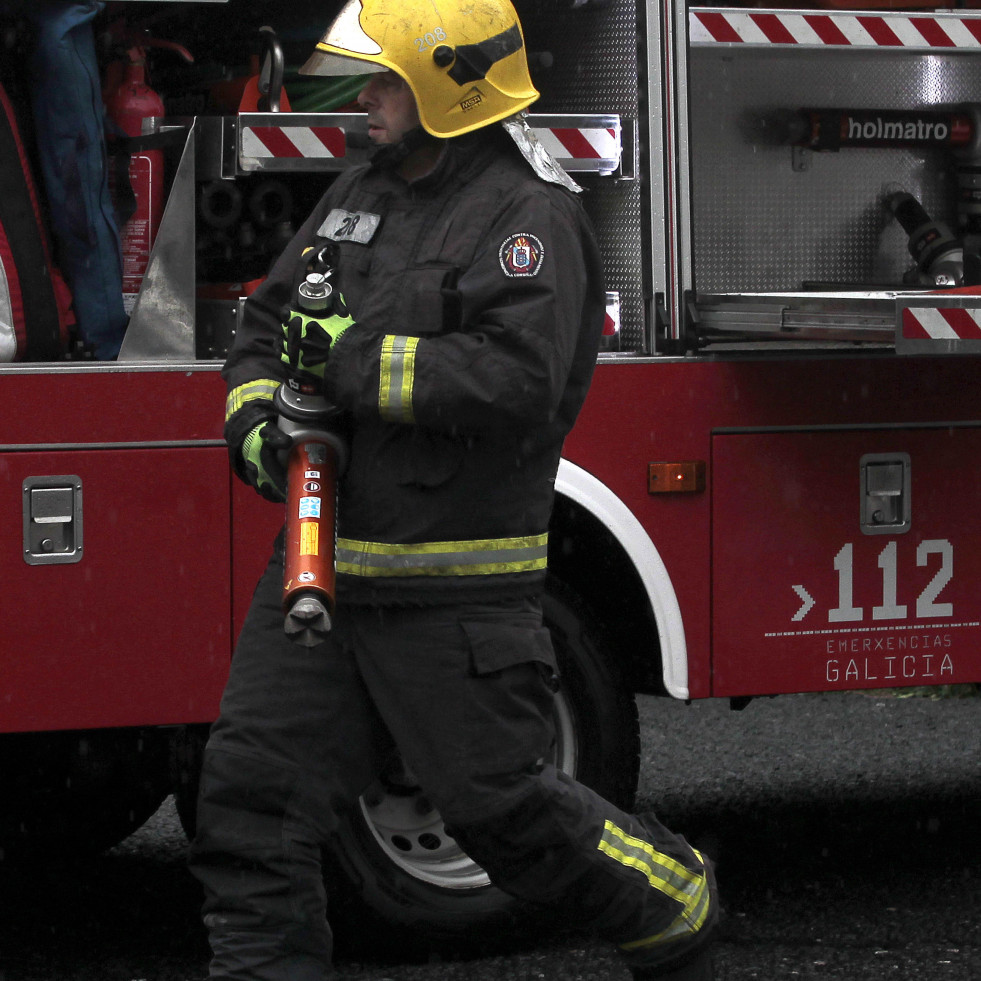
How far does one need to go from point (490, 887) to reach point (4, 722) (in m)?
1.16

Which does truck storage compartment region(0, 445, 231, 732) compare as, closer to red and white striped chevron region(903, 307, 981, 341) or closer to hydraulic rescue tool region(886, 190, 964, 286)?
red and white striped chevron region(903, 307, 981, 341)

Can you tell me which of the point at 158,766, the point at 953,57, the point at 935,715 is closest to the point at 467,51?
the point at 158,766

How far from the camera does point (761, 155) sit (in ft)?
17.2

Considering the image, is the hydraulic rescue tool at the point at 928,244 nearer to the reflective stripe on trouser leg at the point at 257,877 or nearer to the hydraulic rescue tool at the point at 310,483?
the hydraulic rescue tool at the point at 310,483

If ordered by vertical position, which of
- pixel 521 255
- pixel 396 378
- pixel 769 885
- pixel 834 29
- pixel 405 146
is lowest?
pixel 769 885

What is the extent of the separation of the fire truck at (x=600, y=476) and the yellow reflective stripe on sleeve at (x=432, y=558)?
0.95 m

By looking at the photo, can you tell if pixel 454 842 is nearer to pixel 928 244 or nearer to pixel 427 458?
pixel 427 458

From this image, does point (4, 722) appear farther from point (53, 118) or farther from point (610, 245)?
point (610, 245)

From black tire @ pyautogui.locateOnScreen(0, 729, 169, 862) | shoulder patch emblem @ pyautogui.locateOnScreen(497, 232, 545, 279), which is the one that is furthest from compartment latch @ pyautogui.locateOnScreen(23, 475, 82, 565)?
shoulder patch emblem @ pyautogui.locateOnScreen(497, 232, 545, 279)

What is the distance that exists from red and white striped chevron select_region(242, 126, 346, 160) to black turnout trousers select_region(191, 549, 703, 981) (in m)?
1.30

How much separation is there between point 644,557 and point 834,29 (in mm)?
1362

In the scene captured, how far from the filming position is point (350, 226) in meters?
3.21

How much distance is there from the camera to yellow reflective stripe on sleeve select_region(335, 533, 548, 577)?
3113mm

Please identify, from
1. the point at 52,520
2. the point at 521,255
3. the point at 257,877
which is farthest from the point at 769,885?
the point at 521,255
